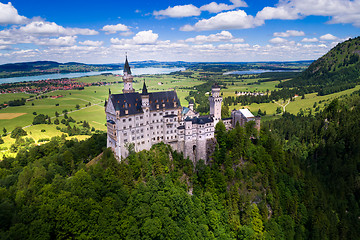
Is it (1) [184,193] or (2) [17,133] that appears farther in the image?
(2) [17,133]

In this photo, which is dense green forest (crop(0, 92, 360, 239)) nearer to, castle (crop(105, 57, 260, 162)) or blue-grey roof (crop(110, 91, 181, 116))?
castle (crop(105, 57, 260, 162))

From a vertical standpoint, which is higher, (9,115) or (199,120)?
(199,120)

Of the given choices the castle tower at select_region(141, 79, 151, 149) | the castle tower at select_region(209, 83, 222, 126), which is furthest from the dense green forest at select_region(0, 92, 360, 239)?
the castle tower at select_region(141, 79, 151, 149)

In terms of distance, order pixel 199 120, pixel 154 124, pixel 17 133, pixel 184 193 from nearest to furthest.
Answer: pixel 184 193, pixel 154 124, pixel 199 120, pixel 17 133

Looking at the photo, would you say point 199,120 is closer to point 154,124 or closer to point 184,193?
point 154,124

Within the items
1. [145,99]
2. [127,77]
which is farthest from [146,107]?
[127,77]

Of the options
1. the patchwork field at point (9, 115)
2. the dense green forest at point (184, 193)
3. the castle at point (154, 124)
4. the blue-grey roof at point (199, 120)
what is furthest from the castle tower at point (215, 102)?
the patchwork field at point (9, 115)

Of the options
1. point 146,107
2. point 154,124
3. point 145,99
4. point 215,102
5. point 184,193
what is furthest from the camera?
point 215,102

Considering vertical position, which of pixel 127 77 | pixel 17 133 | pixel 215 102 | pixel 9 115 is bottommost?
pixel 17 133
